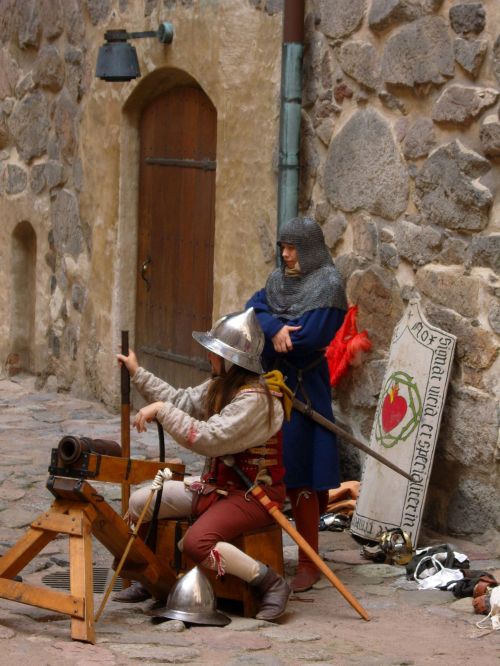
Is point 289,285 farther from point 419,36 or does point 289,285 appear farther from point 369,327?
point 419,36

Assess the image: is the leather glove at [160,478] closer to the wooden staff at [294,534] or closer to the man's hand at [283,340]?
the wooden staff at [294,534]

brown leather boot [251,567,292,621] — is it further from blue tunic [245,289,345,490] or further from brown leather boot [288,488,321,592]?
blue tunic [245,289,345,490]

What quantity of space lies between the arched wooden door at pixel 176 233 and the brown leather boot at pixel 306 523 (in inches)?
94.9

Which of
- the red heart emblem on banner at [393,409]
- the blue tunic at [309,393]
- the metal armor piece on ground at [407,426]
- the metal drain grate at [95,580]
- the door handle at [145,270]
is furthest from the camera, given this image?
the door handle at [145,270]

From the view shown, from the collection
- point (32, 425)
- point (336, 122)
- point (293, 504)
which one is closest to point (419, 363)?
point (293, 504)

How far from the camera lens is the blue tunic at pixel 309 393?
16.9ft

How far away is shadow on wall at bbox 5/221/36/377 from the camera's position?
938cm

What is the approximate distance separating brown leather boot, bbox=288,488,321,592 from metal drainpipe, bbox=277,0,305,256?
64.7 inches

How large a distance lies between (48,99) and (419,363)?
4.29m

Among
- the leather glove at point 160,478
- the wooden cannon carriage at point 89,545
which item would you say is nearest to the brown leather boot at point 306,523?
the wooden cannon carriage at point 89,545

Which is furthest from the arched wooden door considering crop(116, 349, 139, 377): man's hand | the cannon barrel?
the cannon barrel

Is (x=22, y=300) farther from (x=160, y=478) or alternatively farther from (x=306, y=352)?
(x=160, y=478)

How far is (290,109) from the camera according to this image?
21.1 feet

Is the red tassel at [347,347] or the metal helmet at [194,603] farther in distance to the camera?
the red tassel at [347,347]
